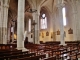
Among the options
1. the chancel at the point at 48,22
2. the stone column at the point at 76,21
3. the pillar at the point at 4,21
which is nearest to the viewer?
the chancel at the point at 48,22

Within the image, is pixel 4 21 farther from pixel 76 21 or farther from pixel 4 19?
pixel 76 21

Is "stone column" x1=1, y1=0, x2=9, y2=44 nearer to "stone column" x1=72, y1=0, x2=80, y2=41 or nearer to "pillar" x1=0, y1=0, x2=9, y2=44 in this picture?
"pillar" x1=0, y1=0, x2=9, y2=44

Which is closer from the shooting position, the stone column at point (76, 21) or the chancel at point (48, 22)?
the chancel at point (48, 22)

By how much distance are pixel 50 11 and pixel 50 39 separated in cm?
679

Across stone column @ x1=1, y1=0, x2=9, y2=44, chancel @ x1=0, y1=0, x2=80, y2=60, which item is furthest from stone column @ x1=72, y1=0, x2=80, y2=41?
stone column @ x1=1, y1=0, x2=9, y2=44

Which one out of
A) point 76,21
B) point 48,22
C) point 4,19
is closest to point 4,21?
point 4,19

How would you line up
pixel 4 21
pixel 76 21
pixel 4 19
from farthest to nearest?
1. pixel 76 21
2. pixel 4 19
3. pixel 4 21

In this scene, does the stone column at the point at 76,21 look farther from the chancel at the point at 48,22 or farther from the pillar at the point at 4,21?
the pillar at the point at 4,21

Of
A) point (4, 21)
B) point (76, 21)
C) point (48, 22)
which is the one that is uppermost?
point (48, 22)

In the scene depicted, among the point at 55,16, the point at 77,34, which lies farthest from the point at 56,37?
the point at 77,34

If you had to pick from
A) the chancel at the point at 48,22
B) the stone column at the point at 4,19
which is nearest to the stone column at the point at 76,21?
the chancel at the point at 48,22

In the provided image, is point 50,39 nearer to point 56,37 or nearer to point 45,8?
point 56,37

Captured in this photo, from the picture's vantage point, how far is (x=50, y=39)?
29797 millimetres

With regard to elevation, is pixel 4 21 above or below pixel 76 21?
below
